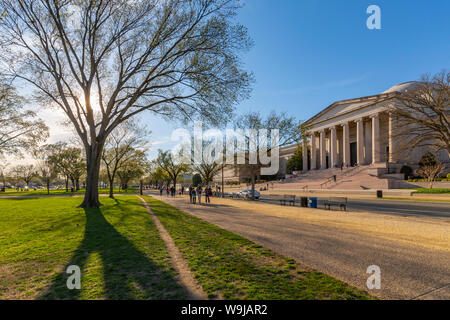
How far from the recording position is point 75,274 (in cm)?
443

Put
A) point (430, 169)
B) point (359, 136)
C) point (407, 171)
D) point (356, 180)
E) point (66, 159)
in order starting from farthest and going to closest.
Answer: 1. point (66, 159)
2. point (359, 136)
3. point (356, 180)
4. point (407, 171)
5. point (430, 169)

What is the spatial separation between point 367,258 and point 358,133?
55.8 meters

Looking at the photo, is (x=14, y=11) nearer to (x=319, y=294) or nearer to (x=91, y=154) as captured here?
(x=91, y=154)

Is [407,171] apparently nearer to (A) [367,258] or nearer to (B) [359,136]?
(B) [359,136]

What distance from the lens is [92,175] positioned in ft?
58.4

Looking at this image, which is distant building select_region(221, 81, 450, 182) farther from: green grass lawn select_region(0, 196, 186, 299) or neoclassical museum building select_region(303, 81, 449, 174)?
green grass lawn select_region(0, 196, 186, 299)

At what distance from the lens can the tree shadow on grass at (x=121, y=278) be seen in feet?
11.9

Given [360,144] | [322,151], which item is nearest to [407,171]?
[360,144]

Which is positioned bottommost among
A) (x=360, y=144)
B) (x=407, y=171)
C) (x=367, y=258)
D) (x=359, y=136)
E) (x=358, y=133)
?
(x=367, y=258)

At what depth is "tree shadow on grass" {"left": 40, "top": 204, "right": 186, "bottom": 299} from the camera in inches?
143

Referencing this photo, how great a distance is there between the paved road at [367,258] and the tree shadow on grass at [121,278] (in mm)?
3092

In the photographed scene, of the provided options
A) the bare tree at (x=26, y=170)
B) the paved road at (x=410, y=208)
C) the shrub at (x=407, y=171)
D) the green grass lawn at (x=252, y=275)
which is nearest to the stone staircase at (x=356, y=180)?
the shrub at (x=407, y=171)

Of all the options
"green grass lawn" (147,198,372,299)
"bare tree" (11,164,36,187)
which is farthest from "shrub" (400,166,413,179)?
"bare tree" (11,164,36,187)

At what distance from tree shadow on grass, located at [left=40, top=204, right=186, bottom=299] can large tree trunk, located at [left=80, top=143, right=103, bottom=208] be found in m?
12.7
